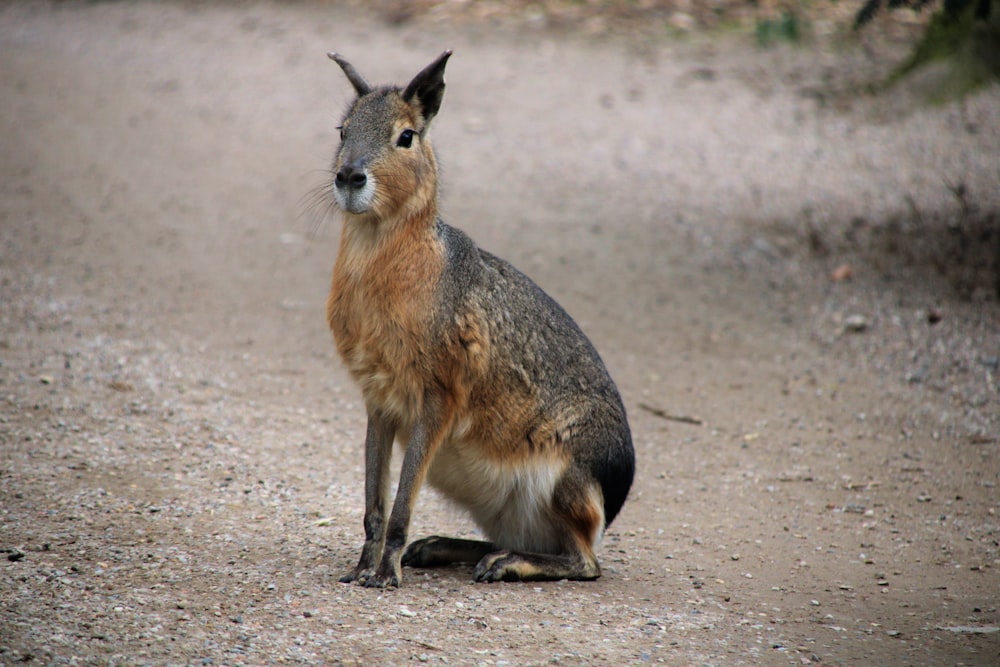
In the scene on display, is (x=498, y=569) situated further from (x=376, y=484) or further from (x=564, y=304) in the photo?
(x=564, y=304)

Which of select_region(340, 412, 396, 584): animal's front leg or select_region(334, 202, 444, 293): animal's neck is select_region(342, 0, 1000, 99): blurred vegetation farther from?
A: select_region(340, 412, 396, 584): animal's front leg

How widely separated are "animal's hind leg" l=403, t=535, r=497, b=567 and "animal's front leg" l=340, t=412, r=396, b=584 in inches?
10.5

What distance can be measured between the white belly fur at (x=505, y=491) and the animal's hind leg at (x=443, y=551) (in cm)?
9

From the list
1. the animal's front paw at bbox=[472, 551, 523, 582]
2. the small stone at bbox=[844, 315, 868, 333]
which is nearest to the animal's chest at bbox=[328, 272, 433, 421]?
the animal's front paw at bbox=[472, 551, 523, 582]

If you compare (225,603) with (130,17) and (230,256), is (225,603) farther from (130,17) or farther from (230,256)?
(130,17)

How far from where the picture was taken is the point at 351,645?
361 centimetres

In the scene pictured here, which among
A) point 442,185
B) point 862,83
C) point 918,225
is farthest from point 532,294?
point 862,83

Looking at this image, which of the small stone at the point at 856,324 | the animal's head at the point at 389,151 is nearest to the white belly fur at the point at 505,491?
the animal's head at the point at 389,151

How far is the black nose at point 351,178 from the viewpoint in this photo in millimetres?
4000

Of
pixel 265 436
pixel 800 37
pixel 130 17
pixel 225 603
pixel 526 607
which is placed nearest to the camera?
pixel 225 603

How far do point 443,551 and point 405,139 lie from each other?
176 cm

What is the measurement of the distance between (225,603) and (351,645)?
1.80ft

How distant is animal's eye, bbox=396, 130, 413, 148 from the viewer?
4.21 meters

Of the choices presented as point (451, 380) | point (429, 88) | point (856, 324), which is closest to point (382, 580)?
point (451, 380)
